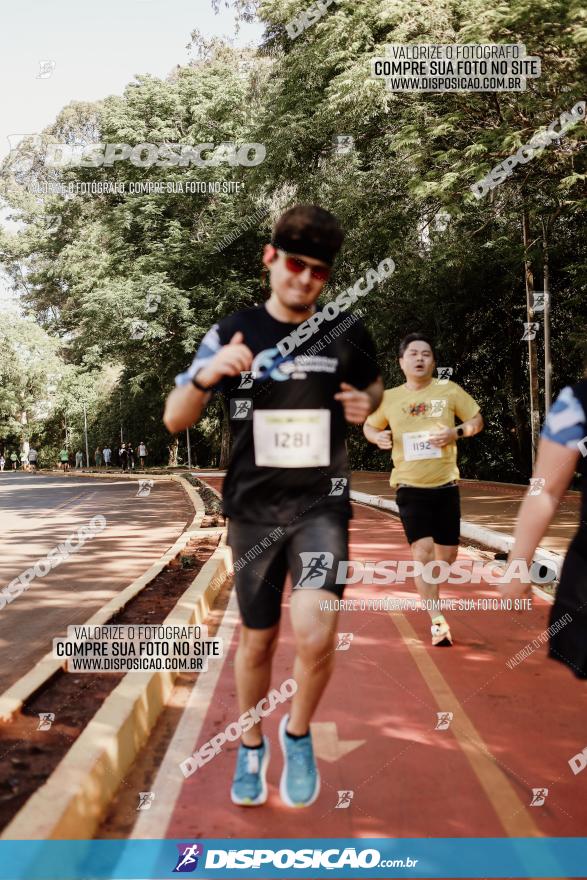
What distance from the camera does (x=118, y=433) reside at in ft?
199

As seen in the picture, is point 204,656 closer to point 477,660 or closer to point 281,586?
point 477,660

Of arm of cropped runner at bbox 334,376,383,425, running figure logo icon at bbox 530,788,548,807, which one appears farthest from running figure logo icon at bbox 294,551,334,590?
running figure logo icon at bbox 530,788,548,807

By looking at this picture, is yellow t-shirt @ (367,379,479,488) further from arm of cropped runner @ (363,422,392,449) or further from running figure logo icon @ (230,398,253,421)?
running figure logo icon @ (230,398,253,421)

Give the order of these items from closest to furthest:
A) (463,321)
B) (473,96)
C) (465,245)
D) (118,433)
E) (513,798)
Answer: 1. (513,798)
2. (473,96)
3. (465,245)
4. (463,321)
5. (118,433)

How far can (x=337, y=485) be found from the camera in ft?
10.8

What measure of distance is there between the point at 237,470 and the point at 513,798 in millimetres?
1816

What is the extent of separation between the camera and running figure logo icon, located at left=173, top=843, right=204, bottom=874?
10.4 ft

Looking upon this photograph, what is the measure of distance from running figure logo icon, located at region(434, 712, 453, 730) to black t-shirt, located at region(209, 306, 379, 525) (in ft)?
6.04

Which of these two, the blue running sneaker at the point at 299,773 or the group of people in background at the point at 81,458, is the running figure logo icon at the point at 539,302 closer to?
the blue running sneaker at the point at 299,773

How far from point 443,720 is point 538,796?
995 millimetres

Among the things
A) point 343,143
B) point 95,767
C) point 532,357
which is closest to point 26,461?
point 532,357

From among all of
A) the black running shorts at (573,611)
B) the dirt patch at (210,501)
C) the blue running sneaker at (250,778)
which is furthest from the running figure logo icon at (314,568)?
the dirt patch at (210,501)

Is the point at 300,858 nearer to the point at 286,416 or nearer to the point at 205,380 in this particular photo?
the point at 286,416

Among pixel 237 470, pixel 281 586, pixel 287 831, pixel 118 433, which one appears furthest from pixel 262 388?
pixel 118 433
